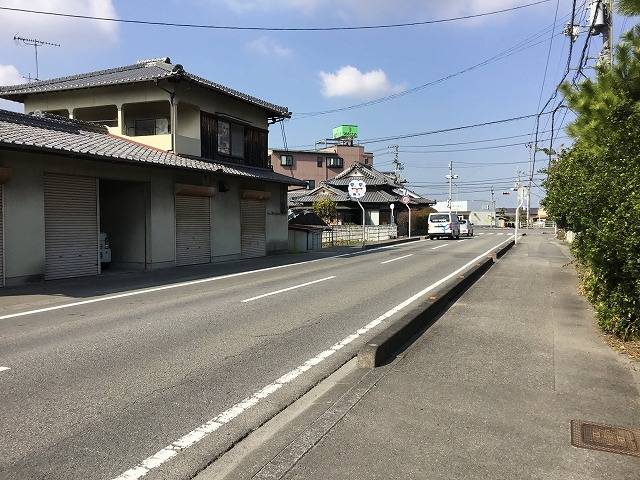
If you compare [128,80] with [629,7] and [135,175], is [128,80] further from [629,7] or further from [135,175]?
[629,7]

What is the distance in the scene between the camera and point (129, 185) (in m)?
16.9

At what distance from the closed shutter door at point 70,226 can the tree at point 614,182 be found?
12123 millimetres

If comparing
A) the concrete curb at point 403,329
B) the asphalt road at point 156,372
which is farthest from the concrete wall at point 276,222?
the concrete curb at point 403,329

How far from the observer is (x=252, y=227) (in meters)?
22.7

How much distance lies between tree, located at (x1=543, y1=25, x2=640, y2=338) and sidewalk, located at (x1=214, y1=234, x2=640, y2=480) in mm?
653

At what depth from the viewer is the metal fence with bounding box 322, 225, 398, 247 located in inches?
1329

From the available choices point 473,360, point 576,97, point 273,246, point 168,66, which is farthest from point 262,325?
point 273,246

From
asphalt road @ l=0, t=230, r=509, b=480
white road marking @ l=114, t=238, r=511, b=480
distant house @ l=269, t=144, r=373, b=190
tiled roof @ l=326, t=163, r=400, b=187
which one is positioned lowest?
white road marking @ l=114, t=238, r=511, b=480

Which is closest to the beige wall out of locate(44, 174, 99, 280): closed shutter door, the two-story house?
the two-story house

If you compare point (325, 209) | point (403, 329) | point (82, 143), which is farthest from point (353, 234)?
point (403, 329)

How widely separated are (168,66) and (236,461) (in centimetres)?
1833

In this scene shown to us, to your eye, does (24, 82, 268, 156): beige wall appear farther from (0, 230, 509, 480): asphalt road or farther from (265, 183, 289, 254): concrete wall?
(0, 230, 509, 480): asphalt road

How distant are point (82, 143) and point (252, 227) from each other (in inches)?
371

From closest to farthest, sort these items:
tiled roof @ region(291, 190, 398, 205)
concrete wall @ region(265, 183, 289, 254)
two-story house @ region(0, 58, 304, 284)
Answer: two-story house @ region(0, 58, 304, 284) → concrete wall @ region(265, 183, 289, 254) → tiled roof @ region(291, 190, 398, 205)
